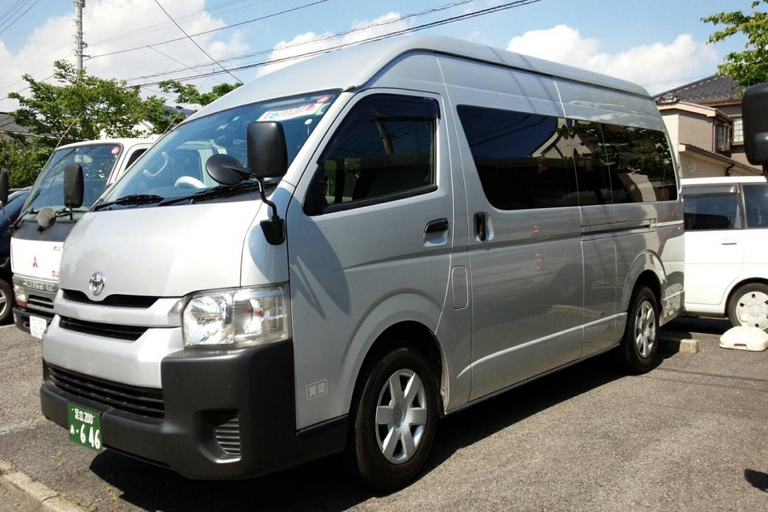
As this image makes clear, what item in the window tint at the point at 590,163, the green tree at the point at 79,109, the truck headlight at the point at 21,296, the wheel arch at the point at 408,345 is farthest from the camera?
the green tree at the point at 79,109

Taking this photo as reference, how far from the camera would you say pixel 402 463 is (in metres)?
3.76

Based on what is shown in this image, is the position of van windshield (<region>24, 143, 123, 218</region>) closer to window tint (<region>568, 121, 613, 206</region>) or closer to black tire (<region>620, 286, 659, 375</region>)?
window tint (<region>568, 121, 613, 206</region>)

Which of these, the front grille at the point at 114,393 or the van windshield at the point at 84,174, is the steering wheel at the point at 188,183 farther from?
the van windshield at the point at 84,174

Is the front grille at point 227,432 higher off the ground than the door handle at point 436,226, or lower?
lower

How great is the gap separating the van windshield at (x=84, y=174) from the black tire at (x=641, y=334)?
5.46 meters

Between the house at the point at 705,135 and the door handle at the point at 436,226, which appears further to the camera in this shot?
the house at the point at 705,135

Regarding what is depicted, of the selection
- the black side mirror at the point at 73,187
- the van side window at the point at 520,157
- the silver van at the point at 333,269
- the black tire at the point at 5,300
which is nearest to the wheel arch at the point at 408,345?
the silver van at the point at 333,269

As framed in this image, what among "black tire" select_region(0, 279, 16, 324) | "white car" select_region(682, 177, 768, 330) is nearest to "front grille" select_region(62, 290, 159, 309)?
"black tire" select_region(0, 279, 16, 324)

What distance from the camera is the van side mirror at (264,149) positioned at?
305cm

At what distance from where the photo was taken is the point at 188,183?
3758 millimetres

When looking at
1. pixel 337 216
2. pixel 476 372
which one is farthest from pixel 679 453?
pixel 337 216

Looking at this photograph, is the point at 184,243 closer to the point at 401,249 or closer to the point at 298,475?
the point at 401,249

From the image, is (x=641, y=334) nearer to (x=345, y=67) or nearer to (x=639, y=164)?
(x=639, y=164)

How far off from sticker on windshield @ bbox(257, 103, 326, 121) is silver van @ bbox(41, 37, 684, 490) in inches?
0.6
